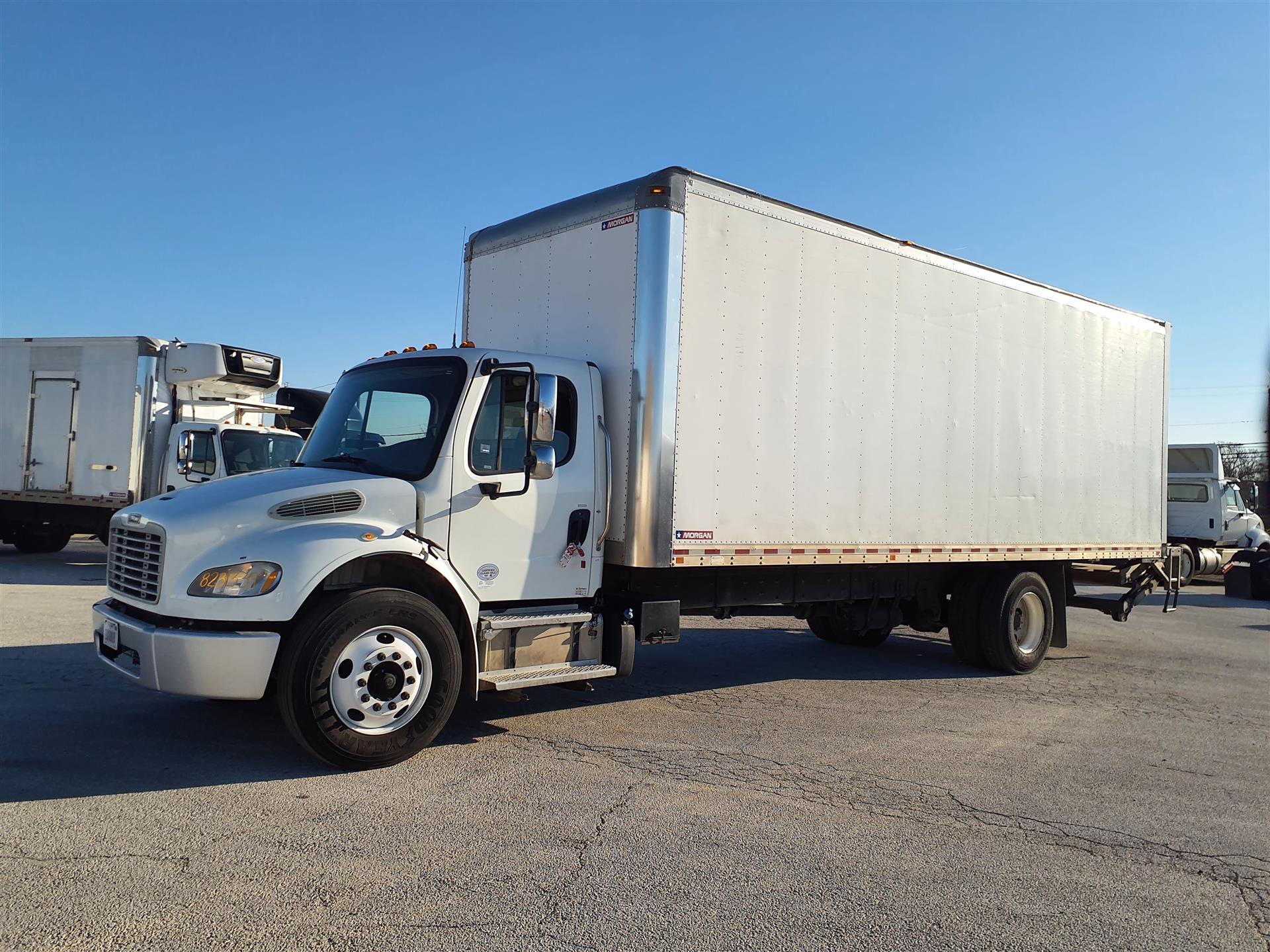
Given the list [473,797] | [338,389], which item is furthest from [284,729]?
[338,389]

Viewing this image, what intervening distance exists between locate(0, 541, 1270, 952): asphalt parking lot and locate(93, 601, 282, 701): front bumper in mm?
507

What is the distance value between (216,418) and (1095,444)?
13180 mm

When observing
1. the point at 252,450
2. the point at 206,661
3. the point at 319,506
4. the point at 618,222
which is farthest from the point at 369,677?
the point at 252,450

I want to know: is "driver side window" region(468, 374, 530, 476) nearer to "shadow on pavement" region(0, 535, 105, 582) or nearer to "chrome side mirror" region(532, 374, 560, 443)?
"chrome side mirror" region(532, 374, 560, 443)

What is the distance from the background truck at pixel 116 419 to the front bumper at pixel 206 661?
983 cm

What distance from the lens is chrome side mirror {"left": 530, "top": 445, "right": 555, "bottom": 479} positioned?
19.8ft

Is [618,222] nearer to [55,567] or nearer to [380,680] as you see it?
[380,680]

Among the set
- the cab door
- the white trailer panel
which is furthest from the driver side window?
the white trailer panel

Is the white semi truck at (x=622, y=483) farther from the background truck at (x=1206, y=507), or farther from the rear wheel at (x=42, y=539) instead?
the background truck at (x=1206, y=507)

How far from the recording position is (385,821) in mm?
4629

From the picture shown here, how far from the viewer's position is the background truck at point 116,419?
15.0 meters

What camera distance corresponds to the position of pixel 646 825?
4.77 m

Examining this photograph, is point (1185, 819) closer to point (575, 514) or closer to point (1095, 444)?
point (575, 514)

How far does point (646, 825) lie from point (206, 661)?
2.52 metres
